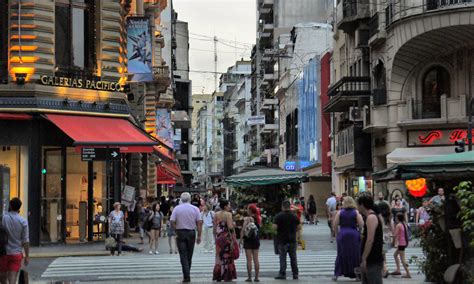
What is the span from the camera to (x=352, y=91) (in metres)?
45.8

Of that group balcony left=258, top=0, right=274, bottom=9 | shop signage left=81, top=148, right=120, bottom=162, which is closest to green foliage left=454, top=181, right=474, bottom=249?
shop signage left=81, top=148, right=120, bottom=162

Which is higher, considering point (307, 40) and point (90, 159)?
point (307, 40)

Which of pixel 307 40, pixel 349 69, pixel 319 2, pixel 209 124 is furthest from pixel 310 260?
pixel 209 124

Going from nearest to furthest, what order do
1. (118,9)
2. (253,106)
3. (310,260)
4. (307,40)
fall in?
(310,260) < (118,9) < (307,40) < (253,106)

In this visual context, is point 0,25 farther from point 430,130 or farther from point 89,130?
point 430,130

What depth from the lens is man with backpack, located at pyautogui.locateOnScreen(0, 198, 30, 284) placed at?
533 inches

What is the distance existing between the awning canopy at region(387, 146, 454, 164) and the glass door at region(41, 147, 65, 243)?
16190 mm

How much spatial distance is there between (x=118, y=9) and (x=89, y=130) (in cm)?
539

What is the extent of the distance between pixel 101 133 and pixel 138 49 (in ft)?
21.2

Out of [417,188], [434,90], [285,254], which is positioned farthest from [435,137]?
[285,254]

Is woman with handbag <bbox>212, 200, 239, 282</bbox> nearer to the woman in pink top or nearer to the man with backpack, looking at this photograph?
the woman in pink top

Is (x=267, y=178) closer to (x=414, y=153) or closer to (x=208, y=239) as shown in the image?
(x=208, y=239)

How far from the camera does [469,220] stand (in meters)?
13.4

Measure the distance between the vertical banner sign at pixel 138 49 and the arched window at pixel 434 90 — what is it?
1363 cm
